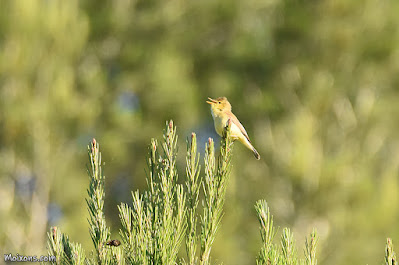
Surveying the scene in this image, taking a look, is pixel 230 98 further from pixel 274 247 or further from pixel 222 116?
pixel 274 247

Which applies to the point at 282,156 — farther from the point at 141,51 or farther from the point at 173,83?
the point at 141,51

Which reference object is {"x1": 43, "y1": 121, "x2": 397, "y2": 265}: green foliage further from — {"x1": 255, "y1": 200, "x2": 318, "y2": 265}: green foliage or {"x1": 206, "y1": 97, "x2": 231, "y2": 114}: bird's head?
{"x1": 206, "y1": 97, "x2": 231, "y2": 114}: bird's head

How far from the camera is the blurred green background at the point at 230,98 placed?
311 inches

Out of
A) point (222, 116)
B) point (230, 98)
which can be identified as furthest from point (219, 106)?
point (230, 98)

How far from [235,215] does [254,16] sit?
14.1 ft

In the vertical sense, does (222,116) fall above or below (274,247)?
above

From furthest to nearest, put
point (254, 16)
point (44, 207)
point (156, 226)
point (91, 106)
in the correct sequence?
1. point (254, 16)
2. point (91, 106)
3. point (44, 207)
4. point (156, 226)

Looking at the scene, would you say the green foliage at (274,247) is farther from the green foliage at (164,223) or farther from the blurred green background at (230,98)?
the blurred green background at (230,98)

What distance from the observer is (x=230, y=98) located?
10.3m

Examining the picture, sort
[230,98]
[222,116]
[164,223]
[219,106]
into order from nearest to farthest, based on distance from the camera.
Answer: [164,223], [222,116], [219,106], [230,98]

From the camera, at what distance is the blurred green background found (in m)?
7.89

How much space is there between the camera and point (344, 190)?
8.75 metres

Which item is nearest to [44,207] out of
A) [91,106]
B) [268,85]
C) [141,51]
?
[91,106]

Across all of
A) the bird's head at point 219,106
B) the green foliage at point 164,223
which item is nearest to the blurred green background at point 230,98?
the bird's head at point 219,106
